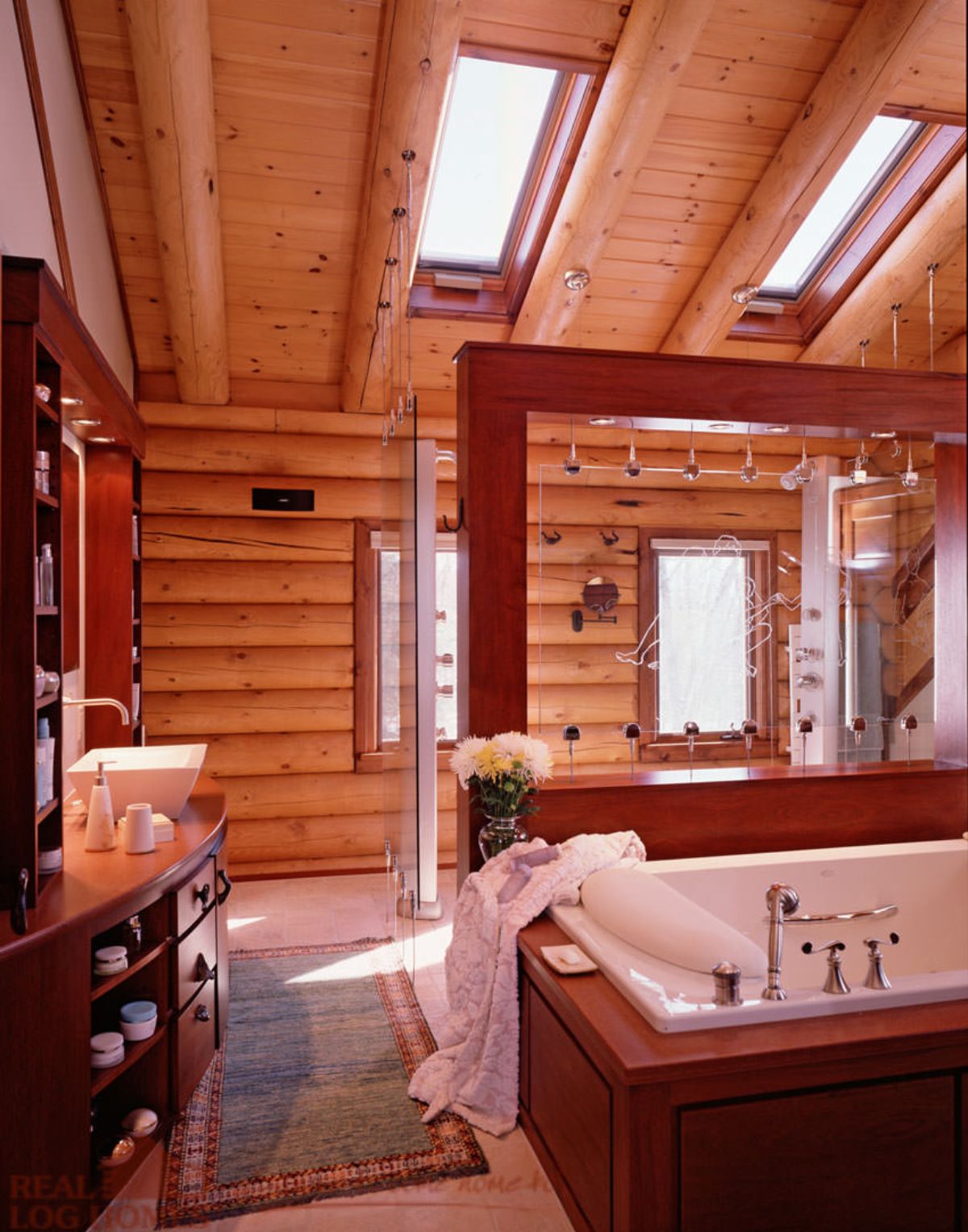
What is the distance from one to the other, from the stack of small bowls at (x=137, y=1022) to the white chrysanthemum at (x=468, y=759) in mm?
1097

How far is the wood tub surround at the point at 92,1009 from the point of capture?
204 centimetres

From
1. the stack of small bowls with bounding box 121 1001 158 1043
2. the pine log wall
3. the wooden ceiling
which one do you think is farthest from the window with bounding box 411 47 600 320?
the stack of small bowls with bounding box 121 1001 158 1043

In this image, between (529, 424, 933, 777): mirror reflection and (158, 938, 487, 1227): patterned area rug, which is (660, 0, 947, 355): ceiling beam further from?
(158, 938, 487, 1227): patterned area rug

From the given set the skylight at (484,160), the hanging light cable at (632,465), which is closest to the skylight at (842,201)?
the skylight at (484,160)

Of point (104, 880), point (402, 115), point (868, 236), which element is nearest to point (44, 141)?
point (402, 115)

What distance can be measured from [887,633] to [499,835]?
1.90m

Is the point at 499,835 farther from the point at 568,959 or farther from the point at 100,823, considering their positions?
the point at 100,823

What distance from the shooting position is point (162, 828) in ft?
9.68

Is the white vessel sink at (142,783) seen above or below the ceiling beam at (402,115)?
below

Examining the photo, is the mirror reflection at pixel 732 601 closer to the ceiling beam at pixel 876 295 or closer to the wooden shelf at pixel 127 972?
the ceiling beam at pixel 876 295

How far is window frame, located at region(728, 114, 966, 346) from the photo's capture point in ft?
13.3

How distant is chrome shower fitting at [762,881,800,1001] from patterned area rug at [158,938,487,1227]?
944 mm

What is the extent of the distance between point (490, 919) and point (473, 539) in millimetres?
1261

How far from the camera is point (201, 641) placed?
200 inches
